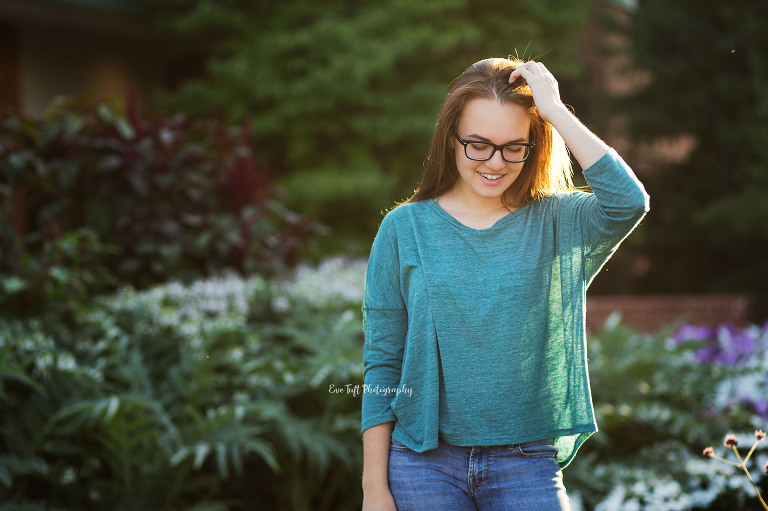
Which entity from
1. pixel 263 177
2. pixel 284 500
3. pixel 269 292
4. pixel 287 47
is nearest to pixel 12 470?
pixel 284 500

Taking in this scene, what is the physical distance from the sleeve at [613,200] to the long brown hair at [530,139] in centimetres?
15

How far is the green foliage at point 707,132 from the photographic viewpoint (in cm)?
841

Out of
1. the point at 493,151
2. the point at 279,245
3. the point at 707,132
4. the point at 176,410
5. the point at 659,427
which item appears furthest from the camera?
the point at 707,132

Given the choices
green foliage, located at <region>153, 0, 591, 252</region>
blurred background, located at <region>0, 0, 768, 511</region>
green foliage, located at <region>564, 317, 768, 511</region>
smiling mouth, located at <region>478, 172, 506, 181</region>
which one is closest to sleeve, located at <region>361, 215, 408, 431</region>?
smiling mouth, located at <region>478, 172, 506, 181</region>

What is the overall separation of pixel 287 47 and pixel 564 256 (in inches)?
260

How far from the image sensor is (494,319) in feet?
5.34

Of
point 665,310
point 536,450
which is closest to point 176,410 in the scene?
point 536,450

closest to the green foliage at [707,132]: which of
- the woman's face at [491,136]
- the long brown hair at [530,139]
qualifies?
the long brown hair at [530,139]

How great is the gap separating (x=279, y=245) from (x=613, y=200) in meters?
3.61

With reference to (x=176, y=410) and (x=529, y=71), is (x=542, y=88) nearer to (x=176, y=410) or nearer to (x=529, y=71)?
(x=529, y=71)

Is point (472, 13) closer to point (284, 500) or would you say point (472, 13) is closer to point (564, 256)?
point (284, 500)

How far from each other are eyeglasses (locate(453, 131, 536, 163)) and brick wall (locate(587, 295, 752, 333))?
18.5 feet

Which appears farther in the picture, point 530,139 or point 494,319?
point 530,139

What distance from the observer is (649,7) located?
30.1 ft
